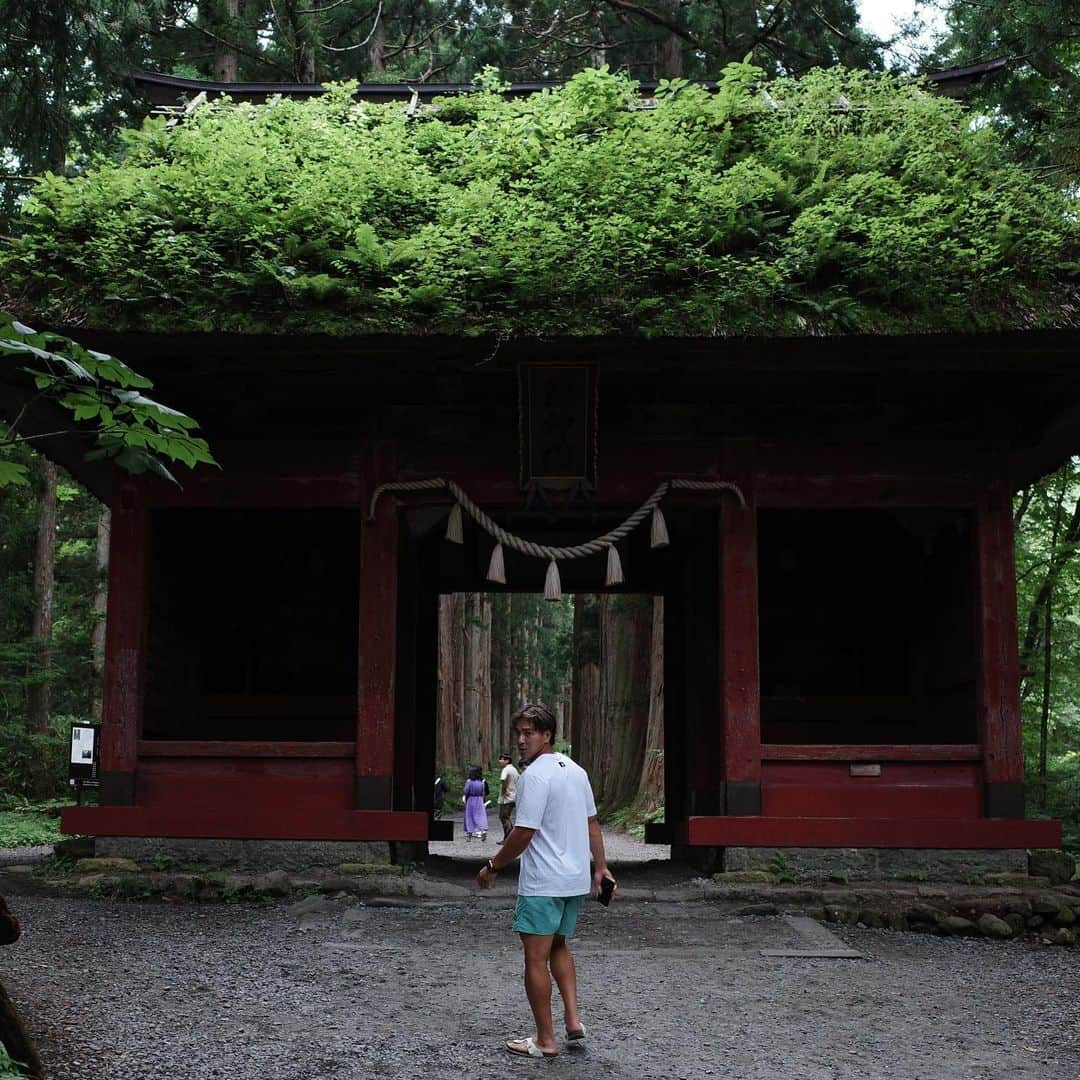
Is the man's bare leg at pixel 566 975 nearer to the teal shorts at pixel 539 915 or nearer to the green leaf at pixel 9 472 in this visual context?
the teal shorts at pixel 539 915

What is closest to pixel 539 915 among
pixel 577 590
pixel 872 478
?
pixel 872 478

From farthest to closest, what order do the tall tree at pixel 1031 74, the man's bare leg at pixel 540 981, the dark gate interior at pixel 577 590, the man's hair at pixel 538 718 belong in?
1. the tall tree at pixel 1031 74
2. the dark gate interior at pixel 577 590
3. the man's hair at pixel 538 718
4. the man's bare leg at pixel 540 981

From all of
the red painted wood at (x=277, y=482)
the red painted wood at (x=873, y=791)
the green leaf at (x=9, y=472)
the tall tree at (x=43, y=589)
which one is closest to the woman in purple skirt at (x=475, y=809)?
the tall tree at (x=43, y=589)

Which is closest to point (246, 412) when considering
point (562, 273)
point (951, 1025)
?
point (562, 273)

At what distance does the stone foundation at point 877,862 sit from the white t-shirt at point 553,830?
181 inches

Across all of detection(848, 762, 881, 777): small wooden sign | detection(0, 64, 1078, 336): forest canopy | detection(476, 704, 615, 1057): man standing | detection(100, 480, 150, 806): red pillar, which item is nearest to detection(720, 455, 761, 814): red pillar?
detection(848, 762, 881, 777): small wooden sign

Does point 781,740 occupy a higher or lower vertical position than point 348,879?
higher

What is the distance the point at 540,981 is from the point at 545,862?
1.55ft

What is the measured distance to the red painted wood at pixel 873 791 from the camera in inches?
362

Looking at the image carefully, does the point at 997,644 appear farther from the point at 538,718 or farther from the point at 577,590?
the point at 538,718

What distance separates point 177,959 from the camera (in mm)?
6492

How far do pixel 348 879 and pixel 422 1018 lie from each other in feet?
11.7

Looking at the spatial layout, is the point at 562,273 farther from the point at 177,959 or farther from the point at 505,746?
the point at 505,746

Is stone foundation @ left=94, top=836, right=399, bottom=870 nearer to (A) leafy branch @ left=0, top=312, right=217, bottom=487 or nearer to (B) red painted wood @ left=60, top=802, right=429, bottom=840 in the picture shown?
(B) red painted wood @ left=60, top=802, right=429, bottom=840
